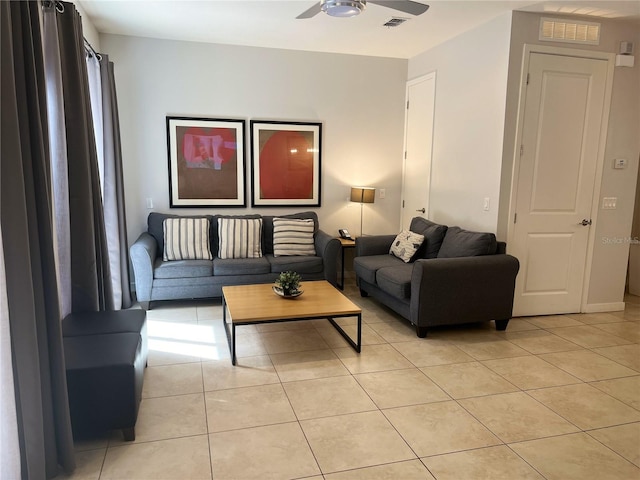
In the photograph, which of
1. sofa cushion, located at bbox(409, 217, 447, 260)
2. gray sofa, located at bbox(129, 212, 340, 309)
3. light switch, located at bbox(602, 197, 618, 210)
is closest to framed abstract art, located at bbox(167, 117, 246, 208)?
gray sofa, located at bbox(129, 212, 340, 309)

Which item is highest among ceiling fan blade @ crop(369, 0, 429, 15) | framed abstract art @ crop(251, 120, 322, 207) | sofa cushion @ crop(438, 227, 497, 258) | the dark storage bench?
ceiling fan blade @ crop(369, 0, 429, 15)

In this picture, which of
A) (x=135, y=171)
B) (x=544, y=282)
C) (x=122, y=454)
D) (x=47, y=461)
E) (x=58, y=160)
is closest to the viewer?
(x=47, y=461)

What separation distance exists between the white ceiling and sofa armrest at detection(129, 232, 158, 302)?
2.16 m

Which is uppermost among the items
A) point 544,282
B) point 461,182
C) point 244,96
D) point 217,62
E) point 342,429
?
point 217,62

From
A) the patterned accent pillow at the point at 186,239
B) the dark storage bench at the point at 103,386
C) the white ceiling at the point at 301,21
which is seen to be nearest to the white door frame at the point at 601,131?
the white ceiling at the point at 301,21

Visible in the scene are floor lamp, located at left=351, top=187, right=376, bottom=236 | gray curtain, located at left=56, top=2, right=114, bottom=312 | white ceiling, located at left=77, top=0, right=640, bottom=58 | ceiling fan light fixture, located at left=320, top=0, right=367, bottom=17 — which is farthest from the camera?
floor lamp, located at left=351, top=187, right=376, bottom=236

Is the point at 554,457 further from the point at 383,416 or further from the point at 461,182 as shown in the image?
the point at 461,182

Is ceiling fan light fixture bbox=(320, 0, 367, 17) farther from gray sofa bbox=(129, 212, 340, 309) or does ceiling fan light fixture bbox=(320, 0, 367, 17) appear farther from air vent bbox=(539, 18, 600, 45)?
gray sofa bbox=(129, 212, 340, 309)

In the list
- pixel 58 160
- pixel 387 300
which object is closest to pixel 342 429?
pixel 387 300

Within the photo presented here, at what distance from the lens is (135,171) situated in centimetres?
500

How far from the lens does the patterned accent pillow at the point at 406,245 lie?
15.1 ft

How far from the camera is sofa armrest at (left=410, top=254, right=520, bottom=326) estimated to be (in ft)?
12.2

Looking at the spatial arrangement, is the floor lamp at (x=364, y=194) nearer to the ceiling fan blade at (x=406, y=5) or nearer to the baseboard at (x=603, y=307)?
the baseboard at (x=603, y=307)

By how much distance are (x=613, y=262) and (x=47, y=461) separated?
16.3 ft
